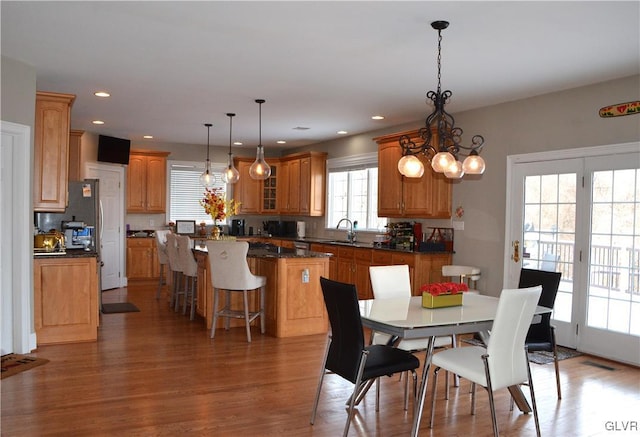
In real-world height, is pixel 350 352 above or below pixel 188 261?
below

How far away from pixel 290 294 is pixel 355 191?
11.6ft

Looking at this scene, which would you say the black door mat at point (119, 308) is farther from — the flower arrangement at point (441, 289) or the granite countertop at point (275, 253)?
the flower arrangement at point (441, 289)

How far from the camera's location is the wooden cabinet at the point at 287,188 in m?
9.48

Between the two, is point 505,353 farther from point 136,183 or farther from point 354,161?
point 136,183

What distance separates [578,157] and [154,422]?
458 cm

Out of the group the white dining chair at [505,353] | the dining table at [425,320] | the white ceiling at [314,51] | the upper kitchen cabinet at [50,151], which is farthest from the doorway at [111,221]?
the white dining chair at [505,353]

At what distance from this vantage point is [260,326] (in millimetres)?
6094

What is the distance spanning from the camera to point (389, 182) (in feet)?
24.4

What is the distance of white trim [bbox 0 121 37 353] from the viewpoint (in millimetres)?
4793

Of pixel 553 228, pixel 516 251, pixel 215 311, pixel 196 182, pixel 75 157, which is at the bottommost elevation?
pixel 215 311

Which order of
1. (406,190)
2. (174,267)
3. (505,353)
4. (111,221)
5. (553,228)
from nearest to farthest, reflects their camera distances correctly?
(505,353)
(553,228)
(174,267)
(406,190)
(111,221)

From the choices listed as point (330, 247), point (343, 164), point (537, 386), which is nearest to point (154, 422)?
A: point (537, 386)

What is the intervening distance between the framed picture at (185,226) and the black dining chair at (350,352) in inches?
284

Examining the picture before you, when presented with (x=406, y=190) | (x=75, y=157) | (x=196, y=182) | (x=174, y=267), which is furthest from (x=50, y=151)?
(x=196, y=182)
